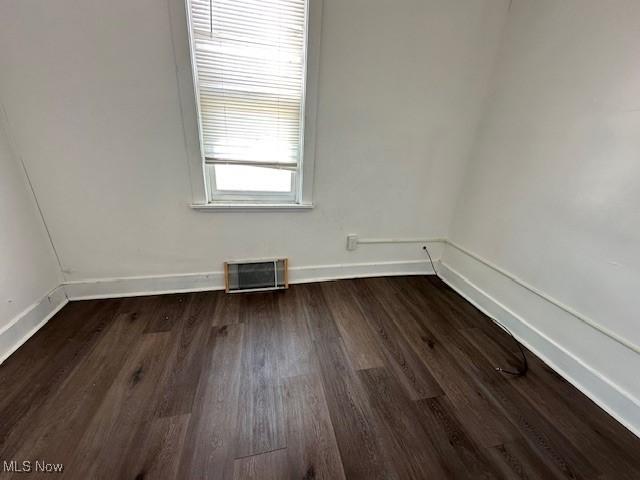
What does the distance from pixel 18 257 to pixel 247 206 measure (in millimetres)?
1304

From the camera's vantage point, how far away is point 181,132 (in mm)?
1588

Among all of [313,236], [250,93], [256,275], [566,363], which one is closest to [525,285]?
[566,363]

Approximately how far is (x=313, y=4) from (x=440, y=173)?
1.46 m

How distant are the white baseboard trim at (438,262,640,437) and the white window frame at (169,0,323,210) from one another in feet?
5.01

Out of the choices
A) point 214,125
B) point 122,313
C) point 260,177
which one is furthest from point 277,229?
point 122,313

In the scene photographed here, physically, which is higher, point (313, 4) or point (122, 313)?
point (313, 4)

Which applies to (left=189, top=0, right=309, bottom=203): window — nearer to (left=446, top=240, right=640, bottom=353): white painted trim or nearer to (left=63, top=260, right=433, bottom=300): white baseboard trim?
(left=63, top=260, right=433, bottom=300): white baseboard trim

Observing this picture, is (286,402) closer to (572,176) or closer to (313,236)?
(313,236)

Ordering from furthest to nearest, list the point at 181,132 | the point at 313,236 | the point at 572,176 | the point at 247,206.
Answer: the point at 313,236 < the point at 247,206 < the point at 181,132 < the point at 572,176

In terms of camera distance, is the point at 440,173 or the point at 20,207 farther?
the point at 440,173

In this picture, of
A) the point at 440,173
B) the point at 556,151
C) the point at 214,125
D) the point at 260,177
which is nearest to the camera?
the point at 556,151

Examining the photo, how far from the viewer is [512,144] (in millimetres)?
1729

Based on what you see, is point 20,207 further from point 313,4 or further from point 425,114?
point 425,114

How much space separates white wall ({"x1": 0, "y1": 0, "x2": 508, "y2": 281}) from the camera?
1.35 metres
